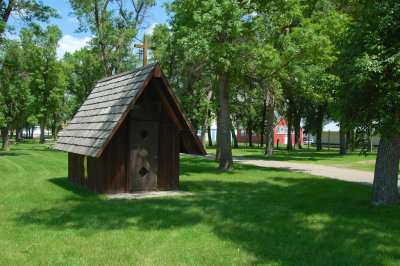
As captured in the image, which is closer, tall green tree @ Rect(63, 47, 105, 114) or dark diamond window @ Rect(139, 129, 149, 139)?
dark diamond window @ Rect(139, 129, 149, 139)

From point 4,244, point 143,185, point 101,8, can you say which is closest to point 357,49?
point 143,185

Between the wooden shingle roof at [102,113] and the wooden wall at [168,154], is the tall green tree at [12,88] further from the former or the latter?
the wooden wall at [168,154]

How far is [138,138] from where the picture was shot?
470 inches

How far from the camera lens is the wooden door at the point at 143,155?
11875 mm

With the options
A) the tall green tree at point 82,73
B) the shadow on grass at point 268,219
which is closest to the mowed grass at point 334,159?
the shadow on grass at point 268,219

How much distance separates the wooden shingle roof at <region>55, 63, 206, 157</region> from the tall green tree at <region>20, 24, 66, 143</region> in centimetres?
3392

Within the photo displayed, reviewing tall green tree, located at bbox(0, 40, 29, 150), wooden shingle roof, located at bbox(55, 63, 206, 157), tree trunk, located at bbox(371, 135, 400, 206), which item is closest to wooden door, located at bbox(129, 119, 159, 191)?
wooden shingle roof, located at bbox(55, 63, 206, 157)

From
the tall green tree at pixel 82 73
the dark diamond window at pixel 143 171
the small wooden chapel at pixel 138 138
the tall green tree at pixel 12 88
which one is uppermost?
the tall green tree at pixel 82 73

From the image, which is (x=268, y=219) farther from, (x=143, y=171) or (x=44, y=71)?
(x=44, y=71)

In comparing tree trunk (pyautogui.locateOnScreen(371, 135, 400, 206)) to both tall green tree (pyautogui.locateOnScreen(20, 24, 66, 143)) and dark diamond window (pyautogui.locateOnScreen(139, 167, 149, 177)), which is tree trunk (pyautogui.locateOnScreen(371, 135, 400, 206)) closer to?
dark diamond window (pyautogui.locateOnScreen(139, 167, 149, 177))

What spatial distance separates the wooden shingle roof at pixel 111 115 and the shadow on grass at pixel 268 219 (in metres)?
1.46

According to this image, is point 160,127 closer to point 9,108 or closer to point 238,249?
point 238,249

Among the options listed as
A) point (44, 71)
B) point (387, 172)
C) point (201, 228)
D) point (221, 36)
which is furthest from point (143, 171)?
point (44, 71)

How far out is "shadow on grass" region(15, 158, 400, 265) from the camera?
250 inches
